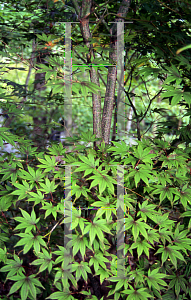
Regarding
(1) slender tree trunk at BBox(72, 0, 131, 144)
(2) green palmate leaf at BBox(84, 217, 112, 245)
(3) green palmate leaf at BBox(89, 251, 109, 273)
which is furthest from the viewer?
(1) slender tree trunk at BBox(72, 0, 131, 144)

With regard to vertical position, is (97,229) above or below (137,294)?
above

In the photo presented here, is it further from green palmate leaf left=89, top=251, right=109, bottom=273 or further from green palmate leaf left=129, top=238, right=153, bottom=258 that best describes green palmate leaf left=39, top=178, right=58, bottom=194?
green palmate leaf left=129, top=238, right=153, bottom=258

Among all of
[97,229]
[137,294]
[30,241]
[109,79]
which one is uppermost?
[109,79]

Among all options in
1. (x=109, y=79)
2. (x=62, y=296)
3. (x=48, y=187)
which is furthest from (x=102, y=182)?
(x=109, y=79)

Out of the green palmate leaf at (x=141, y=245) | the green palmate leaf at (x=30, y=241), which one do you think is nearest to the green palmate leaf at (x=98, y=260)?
the green palmate leaf at (x=141, y=245)

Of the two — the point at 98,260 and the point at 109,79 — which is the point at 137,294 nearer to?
the point at 98,260

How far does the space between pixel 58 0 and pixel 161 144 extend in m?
2.11

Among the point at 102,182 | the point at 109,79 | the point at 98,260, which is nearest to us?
the point at 102,182

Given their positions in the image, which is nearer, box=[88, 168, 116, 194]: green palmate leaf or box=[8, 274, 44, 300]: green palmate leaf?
box=[88, 168, 116, 194]: green palmate leaf

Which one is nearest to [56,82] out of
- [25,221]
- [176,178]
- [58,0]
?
[25,221]

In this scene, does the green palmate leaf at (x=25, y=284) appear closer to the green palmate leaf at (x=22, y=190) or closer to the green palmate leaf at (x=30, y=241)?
the green palmate leaf at (x=30, y=241)

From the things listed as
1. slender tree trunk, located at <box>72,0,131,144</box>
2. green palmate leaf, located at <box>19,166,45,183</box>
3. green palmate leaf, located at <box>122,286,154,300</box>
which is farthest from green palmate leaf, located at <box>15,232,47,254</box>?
slender tree trunk, located at <box>72,0,131,144</box>

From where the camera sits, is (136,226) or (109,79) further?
(109,79)

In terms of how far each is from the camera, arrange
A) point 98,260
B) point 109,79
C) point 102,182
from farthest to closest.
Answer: point 109,79, point 98,260, point 102,182
